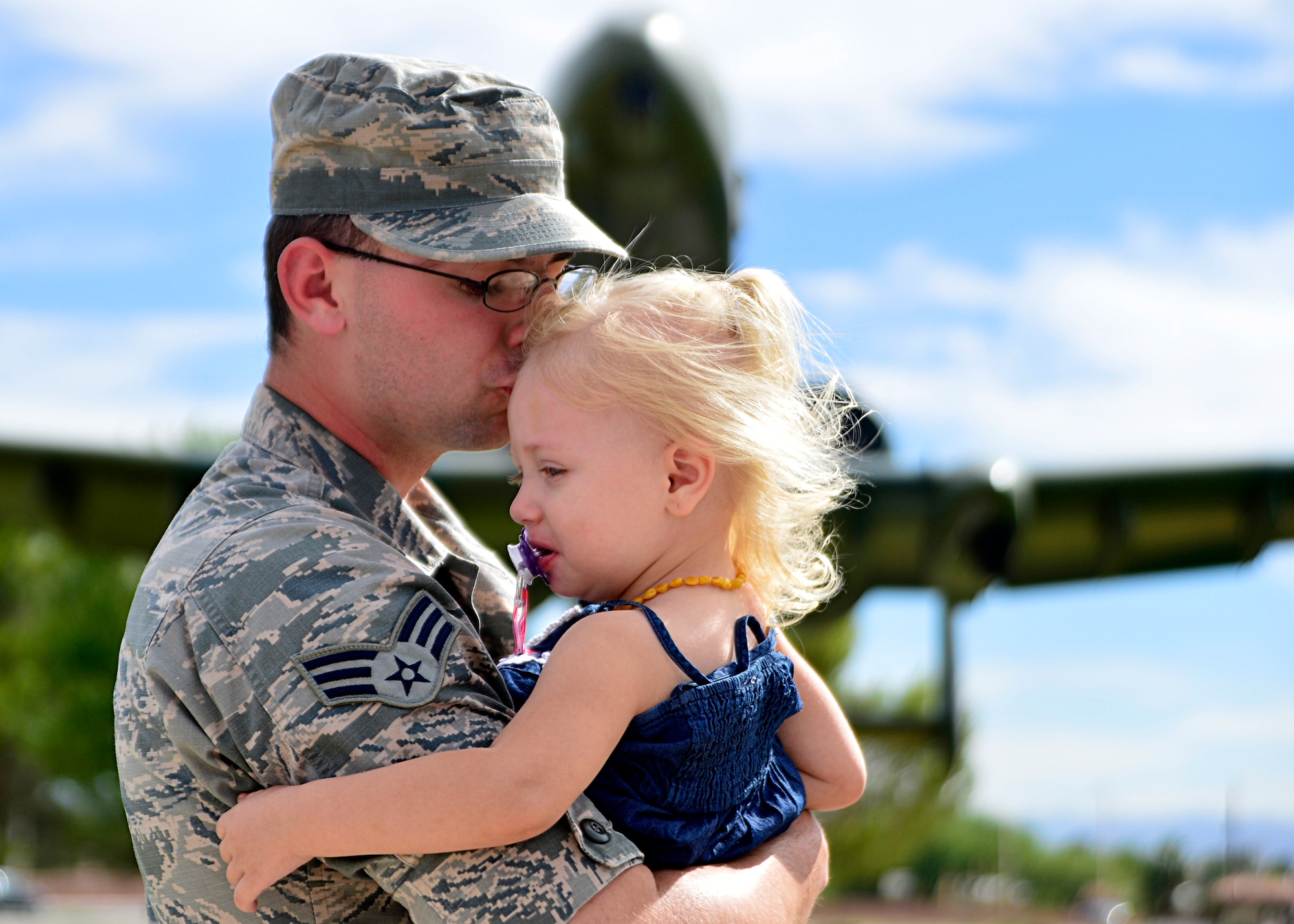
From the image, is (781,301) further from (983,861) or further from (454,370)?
(983,861)

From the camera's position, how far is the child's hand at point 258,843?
182cm

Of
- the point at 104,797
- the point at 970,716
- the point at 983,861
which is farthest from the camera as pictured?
the point at 983,861

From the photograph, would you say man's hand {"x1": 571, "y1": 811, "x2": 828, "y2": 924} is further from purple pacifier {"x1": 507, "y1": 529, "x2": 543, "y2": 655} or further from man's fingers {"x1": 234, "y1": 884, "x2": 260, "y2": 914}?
purple pacifier {"x1": 507, "y1": 529, "x2": 543, "y2": 655}

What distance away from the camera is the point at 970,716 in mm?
32406

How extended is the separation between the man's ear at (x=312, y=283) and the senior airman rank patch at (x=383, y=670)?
0.83 meters

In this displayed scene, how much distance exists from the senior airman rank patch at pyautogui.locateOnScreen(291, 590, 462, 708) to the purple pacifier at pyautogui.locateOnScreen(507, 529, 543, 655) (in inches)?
12.6

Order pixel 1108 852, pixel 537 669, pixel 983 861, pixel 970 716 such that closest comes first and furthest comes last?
pixel 537 669, pixel 970 716, pixel 1108 852, pixel 983 861

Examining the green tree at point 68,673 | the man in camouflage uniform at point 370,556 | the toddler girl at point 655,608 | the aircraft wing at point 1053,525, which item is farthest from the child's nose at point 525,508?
the green tree at point 68,673

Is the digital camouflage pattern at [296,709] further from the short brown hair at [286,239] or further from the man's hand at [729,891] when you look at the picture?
the short brown hair at [286,239]

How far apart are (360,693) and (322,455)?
743 mm

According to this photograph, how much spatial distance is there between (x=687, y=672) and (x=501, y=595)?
2.39 feet

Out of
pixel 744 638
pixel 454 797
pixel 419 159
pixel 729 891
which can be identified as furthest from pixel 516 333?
pixel 729 891

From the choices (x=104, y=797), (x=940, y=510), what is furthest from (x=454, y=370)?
(x=104, y=797)

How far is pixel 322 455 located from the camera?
2.47 m
